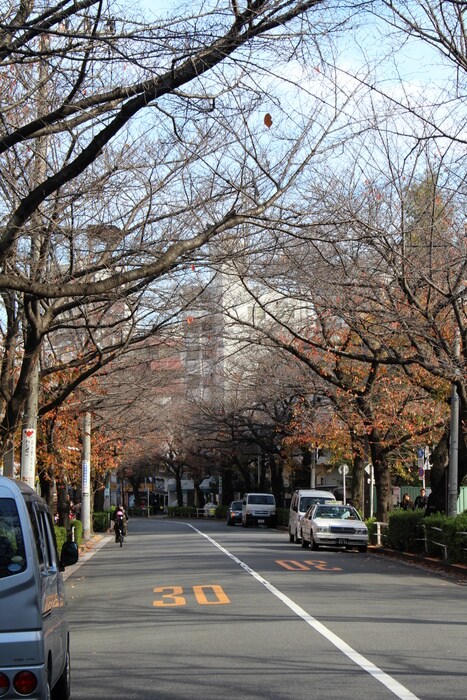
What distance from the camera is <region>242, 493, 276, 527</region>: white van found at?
5372 cm

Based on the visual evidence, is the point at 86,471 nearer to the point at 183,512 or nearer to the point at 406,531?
the point at 406,531

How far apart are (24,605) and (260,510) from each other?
4839 cm

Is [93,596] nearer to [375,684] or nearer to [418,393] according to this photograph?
[375,684]

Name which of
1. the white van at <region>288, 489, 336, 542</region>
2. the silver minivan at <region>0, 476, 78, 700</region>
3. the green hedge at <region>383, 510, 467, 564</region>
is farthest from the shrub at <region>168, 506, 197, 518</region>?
the silver minivan at <region>0, 476, 78, 700</region>

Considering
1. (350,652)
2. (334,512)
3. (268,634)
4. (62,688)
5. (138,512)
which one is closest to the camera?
(62,688)

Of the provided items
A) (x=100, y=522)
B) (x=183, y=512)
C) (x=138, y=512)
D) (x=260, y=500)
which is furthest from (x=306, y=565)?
(x=138, y=512)

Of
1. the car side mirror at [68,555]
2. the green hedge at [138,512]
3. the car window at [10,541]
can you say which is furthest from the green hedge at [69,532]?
the green hedge at [138,512]

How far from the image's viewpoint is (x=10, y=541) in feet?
20.2

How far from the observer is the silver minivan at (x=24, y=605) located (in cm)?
581

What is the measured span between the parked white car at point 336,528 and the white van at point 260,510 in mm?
22240

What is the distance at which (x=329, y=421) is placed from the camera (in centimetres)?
3869

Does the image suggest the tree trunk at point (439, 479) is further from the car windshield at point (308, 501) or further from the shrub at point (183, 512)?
the shrub at point (183, 512)

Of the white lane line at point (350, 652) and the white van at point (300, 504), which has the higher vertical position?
the white van at point (300, 504)

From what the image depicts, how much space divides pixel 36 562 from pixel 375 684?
3.96 meters
